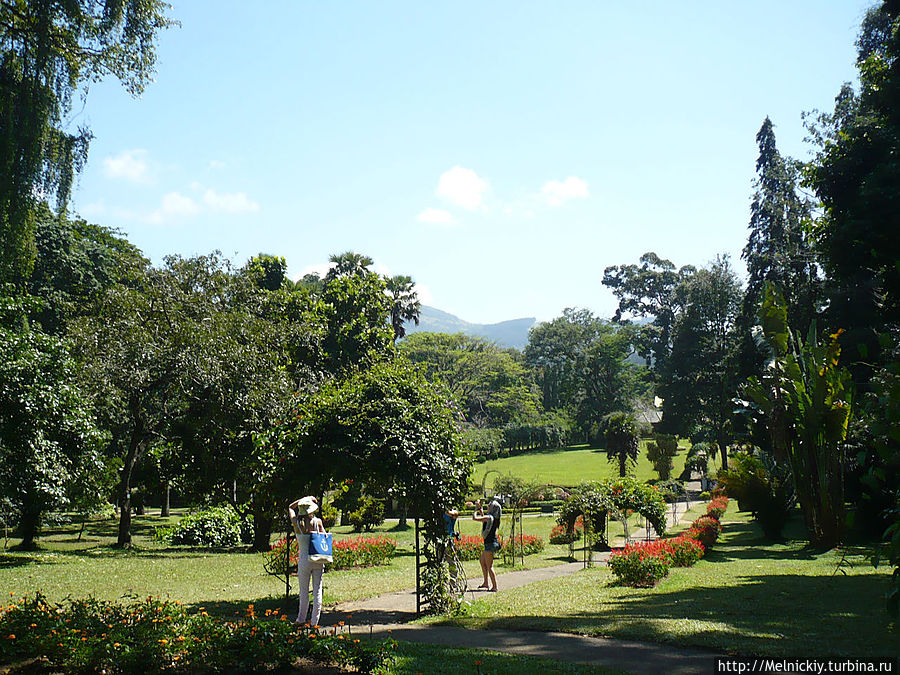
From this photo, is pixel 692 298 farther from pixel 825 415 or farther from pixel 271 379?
pixel 271 379

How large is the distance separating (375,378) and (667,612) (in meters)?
5.97

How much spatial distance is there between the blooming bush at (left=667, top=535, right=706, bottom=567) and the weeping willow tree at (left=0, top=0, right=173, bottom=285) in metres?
15.8

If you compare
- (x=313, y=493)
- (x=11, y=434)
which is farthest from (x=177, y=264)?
(x=313, y=493)

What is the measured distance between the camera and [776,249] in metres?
41.4

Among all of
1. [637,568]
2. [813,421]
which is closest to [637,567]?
[637,568]

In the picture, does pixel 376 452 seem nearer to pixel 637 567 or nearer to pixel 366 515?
pixel 637 567

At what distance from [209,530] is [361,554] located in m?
8.90

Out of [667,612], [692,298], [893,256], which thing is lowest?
[667,612]

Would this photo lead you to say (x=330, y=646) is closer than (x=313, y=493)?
Yes

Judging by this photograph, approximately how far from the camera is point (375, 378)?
11.0 meters

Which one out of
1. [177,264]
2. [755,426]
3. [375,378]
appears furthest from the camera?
[755,426]

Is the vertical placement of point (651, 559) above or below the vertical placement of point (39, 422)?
below

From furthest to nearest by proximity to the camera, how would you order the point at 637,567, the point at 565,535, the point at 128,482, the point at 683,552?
the point at 565,535
the point at 128,482
the point at 683,552
the point at 637,567

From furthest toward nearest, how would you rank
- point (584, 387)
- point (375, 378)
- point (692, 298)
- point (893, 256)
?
point (584, 387), point (692, 298), point (893, 256), point (375, 378)
